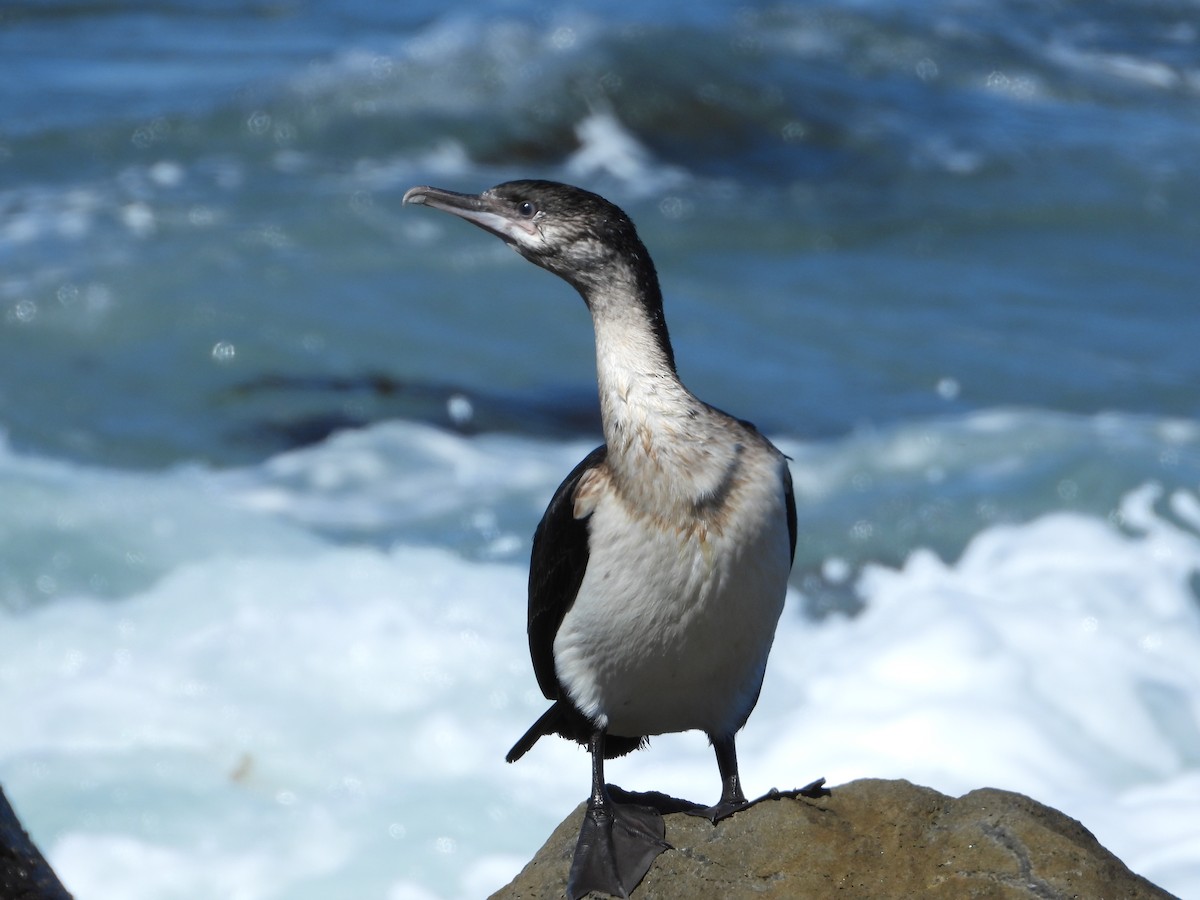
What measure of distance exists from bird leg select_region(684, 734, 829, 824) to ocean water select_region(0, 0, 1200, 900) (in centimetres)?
283

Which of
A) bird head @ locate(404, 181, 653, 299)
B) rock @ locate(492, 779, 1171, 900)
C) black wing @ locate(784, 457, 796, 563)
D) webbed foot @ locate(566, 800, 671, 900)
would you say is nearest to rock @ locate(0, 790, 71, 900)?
rock @ locate(492, 779, 1171, 900)

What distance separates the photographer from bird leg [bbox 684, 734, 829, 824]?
446cm

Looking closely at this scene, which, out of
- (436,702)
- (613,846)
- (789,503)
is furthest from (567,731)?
(436,702)

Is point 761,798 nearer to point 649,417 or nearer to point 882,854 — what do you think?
point 882,854

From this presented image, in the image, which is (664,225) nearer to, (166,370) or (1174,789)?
(166,370)

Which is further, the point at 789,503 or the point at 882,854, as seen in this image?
the point at 789,503

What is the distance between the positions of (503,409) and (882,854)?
8.26 m

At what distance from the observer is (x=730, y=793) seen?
479 cm

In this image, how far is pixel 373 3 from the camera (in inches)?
941

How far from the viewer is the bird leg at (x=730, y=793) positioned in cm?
446

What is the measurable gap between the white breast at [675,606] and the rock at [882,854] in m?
0.39

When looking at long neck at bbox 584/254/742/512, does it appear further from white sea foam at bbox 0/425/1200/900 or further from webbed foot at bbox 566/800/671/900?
white sea foam at bbox 0/425/1200/900

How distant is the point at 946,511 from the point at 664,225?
20.8 feet

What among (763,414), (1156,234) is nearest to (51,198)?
(763,414)
